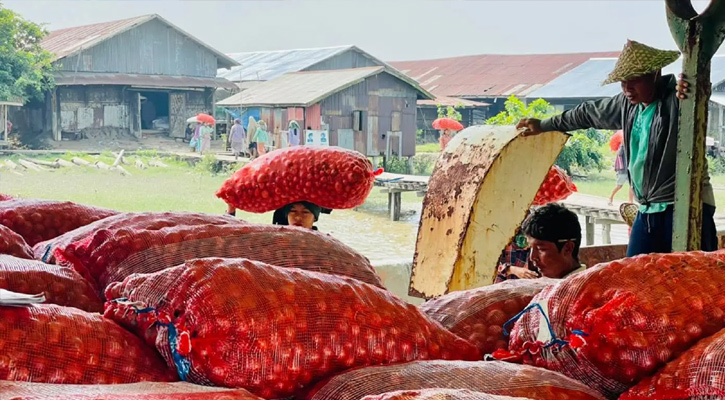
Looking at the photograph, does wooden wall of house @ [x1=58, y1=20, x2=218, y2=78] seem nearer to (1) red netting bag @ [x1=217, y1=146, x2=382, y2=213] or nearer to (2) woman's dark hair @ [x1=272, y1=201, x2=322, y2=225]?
(2) woman's dark hair @ [x1=272, y1=201, x2=322, y2=225]

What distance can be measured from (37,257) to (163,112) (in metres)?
16.7

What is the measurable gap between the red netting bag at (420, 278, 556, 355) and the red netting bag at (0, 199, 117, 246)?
39.0 inches

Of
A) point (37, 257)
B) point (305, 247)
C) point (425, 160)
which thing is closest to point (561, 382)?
point (305, 247)

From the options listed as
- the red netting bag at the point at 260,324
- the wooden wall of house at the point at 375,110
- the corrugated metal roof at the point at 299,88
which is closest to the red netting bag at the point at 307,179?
the red netting bag at the point at 260,324

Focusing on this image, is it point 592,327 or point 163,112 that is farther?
point 163,112

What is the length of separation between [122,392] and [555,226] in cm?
219

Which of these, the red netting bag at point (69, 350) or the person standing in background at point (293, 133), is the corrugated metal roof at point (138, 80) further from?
the red netting bag at point (69, 350)

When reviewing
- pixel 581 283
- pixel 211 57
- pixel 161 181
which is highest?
pixel 211 57

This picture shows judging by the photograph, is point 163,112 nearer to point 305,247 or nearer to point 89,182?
point 89,182

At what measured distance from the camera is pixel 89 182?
513 inches

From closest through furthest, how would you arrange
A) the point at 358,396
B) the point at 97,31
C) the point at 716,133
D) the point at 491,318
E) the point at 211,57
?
the point at 358,396, the point at 491,318, the point at 97,31, the point at 211,57, the point at 716,133

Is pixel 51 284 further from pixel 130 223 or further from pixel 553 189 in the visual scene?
pixel 553 189

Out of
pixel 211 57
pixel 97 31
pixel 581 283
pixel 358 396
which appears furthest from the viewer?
pixel 211 57

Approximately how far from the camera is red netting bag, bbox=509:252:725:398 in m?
1.38
